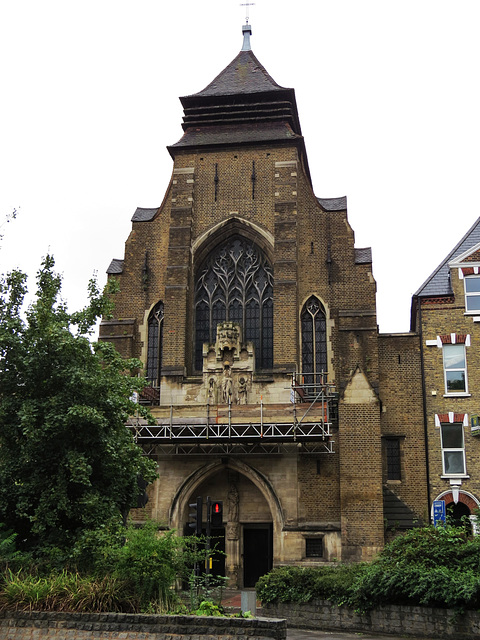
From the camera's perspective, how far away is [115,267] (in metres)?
30.8

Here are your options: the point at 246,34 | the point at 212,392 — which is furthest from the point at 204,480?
the point at 246,34

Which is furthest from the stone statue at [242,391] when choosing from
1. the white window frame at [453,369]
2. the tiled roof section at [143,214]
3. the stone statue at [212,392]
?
the tiled roof section at [143,214]

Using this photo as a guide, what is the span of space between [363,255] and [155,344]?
8686 mm

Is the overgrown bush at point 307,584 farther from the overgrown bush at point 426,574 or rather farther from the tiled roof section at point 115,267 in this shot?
the tiled roof section at point 115,267

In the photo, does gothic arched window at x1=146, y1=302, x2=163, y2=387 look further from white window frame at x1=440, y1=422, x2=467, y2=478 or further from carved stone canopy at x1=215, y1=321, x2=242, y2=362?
white window frame at x1=440, y1=422, x2=467, y2=478

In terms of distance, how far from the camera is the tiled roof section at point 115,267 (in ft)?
100

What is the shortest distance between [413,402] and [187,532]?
9.29 metres

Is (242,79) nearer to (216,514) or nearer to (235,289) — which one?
(235,289)

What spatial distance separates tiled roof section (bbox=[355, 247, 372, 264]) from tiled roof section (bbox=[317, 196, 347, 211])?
5.87 ft

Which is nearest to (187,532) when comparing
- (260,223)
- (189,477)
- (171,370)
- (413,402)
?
(189,477)

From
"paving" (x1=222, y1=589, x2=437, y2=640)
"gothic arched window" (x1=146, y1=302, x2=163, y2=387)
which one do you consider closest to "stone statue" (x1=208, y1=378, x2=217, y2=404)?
"gothic arched window" (x1=146, y1=302, x2=163, y2=387)

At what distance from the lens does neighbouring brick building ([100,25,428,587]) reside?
25406 millimetres

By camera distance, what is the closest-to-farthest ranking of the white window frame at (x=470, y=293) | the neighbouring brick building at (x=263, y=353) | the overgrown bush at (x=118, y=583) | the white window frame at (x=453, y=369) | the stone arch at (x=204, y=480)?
the overgrown bush at (x=118, y=583) → the neighbouring brick building at (x=263, y=353) → the stone arch at (x=204, y=480) → the white window frame at (x=453, y=369) → the white window frame at (x=470, y=293)

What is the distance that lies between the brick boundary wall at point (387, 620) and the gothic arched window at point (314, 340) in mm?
11253
